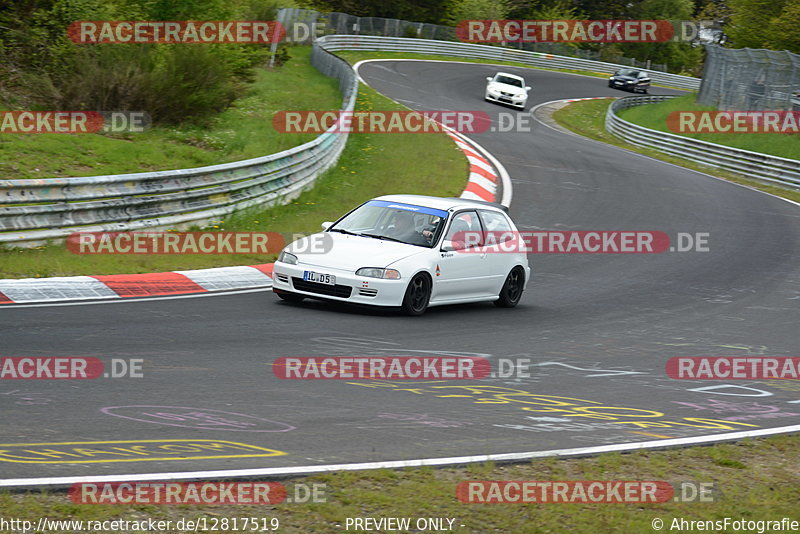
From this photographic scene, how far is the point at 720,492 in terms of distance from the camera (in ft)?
20.3

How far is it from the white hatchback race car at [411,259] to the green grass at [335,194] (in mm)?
2400

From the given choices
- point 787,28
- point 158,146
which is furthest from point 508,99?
point 158,146

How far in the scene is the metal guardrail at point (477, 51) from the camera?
55938mm

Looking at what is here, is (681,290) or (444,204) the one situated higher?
(444,204)

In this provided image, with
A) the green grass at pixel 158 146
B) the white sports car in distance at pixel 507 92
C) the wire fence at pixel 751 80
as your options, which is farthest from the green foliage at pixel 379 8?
the green grass at pixel 158 146

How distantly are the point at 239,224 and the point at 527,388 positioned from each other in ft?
28.2

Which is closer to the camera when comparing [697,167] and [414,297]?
[414,297]

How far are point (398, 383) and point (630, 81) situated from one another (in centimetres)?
5555

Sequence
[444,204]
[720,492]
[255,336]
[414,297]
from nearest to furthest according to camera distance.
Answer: [720,492]
[255,336]
[414,297]
[444,204]

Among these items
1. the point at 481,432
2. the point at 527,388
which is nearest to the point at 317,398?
the point at 481,432

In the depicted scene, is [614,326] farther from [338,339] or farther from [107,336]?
[107,336]

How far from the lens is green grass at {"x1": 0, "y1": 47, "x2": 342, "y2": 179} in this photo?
16.3m

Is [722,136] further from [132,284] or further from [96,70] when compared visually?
[132,284]

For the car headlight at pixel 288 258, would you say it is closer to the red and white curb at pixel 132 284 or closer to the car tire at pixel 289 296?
the car tire at pixel 289 296
